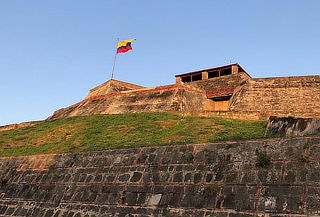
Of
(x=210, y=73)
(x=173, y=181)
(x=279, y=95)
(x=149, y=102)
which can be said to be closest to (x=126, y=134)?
(x=173, y=181)

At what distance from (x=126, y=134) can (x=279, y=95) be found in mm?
16240

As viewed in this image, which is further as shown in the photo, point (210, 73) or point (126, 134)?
point (210, 73)

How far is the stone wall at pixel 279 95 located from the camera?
76.5 feet

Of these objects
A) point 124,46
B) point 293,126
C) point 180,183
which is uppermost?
point 124,46

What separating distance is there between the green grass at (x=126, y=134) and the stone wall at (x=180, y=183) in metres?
1.45

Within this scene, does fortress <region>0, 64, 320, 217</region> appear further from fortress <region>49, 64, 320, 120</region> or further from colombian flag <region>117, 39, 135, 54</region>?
colombian flag <region>117, 39, 135, 54</region>

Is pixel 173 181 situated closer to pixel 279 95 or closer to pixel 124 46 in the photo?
pixel 279 95

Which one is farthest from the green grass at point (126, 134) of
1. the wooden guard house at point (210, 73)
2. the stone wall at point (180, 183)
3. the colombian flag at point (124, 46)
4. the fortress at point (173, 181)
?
the wooden guard house at point (210, 73)

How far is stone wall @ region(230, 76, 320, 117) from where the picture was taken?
76.5 feet

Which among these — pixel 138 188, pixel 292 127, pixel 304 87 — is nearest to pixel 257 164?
pixel 292 127

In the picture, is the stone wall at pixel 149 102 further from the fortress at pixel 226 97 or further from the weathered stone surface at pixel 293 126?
the weathered stone surface at pixel 293 126

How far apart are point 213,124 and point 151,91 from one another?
13855 mm

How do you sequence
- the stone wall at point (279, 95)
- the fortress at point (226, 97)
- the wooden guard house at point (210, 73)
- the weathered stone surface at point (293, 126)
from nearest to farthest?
the weathered stone surface at point (293, 126)
the stone wall at point (279, 95)
the fortress at point (226, 97)
the wooden guard house at point (210, 73)

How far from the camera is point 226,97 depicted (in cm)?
2720
